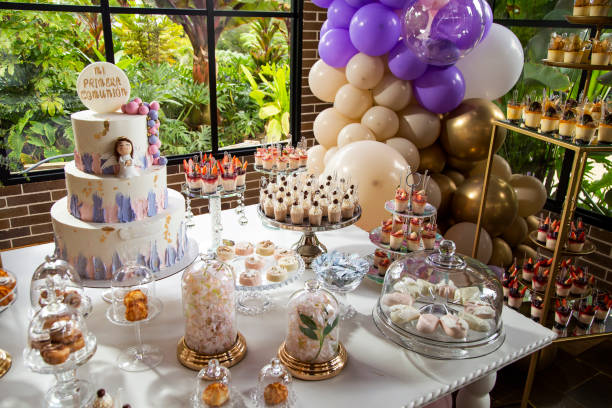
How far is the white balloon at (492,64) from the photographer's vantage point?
11.2 feet

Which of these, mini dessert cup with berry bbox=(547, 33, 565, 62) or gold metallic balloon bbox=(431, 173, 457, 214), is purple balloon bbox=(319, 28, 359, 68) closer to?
gold metallic balloon bbox=(431, 173, 457, 214)

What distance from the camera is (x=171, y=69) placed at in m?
4.38

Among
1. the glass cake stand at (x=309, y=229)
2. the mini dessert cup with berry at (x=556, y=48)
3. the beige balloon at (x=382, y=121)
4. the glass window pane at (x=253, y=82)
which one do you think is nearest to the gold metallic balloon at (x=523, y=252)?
the beige balloon at (x=382, y=121)

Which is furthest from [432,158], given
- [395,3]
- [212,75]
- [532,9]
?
[212,75]

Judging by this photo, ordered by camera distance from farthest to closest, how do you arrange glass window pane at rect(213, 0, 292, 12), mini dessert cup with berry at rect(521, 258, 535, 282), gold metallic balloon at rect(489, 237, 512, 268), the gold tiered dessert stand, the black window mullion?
1. glass window pane at rect(213, 0, 292, 12)
2. the black window mullion
3. gold metallic balloon at rect(489, 237, 512, 268)
4. mini dessert cup with berry at rect(521, 258, 535, 282)
5. the gold tiered dessert stand

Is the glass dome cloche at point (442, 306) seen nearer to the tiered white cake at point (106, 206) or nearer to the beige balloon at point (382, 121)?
the tiered white cake at point (106, 206)

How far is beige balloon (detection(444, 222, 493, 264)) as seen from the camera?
3430mm

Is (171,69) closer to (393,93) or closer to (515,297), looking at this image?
(393,93)

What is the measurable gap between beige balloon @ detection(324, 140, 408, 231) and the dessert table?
0.98 m

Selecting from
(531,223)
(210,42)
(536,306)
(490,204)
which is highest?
(210,42)

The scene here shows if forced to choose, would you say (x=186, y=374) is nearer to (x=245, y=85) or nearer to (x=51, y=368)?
(x=51, y=368)

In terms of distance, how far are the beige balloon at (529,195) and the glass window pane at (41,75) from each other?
3456mm

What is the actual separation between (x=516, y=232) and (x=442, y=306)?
6.72 ft

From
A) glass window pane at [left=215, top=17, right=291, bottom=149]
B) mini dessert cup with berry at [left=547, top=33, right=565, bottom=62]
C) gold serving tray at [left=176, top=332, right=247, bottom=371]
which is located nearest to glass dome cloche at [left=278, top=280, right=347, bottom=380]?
gold serving tray at [left=176, top=332, right=247, bottom=371]
